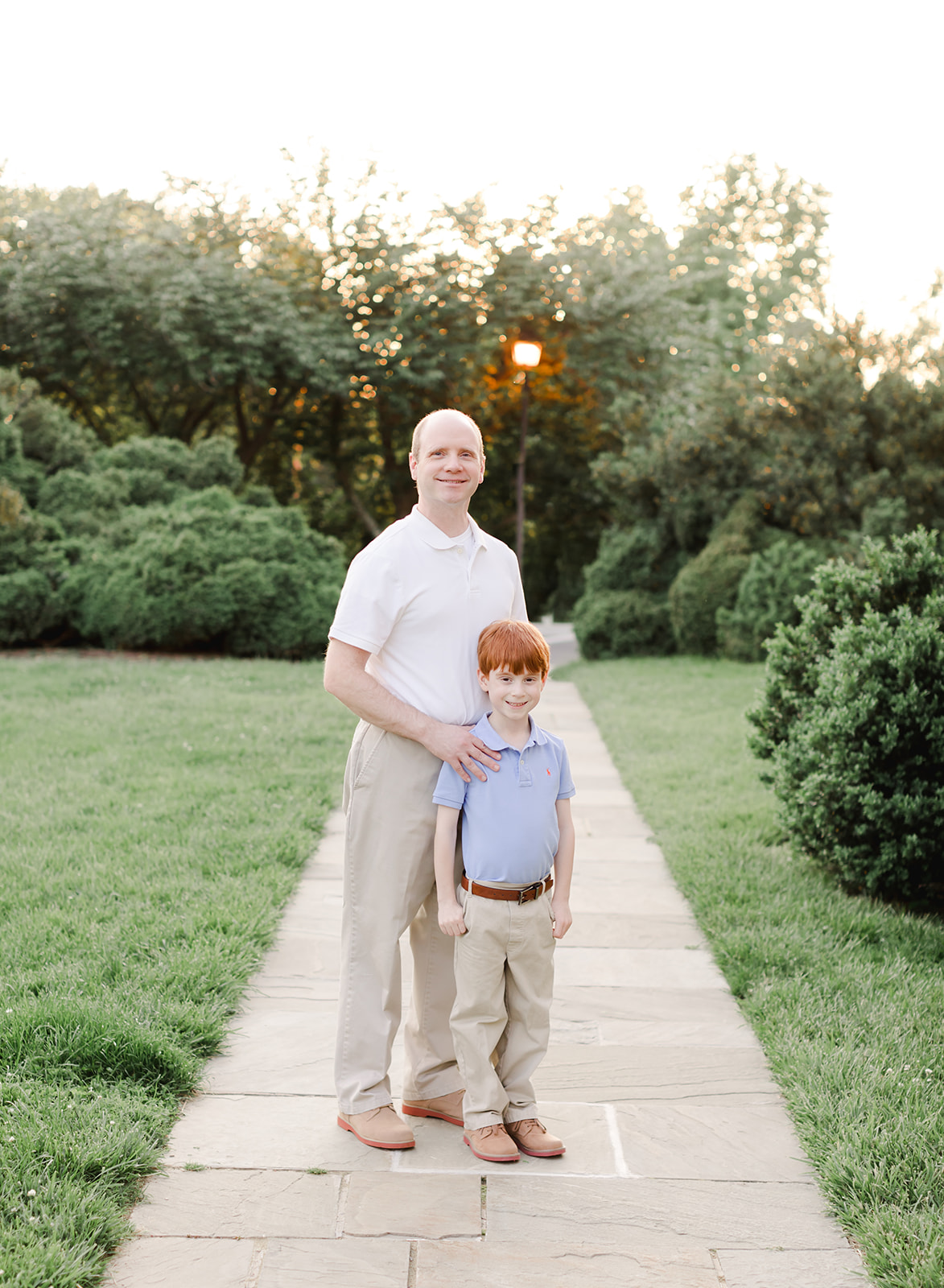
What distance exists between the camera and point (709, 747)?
7879mm

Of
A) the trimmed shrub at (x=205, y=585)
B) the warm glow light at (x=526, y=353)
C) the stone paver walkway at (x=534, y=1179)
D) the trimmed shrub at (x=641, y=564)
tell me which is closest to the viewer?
the stone paver walkway at (x=534, y=1179)

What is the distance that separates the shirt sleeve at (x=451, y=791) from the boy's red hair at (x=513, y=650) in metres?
0.27

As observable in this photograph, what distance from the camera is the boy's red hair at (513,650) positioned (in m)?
2.52

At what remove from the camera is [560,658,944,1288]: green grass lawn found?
2414mm

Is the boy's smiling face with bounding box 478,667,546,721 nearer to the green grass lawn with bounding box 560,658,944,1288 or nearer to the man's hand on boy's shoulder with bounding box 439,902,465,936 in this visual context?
the man's hand on boy's shoulder with bounding box 439,902,465,936

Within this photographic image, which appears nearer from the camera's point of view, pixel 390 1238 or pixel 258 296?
pixel 390 1238

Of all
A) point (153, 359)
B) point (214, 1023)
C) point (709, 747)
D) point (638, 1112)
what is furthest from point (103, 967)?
point (153, 359)

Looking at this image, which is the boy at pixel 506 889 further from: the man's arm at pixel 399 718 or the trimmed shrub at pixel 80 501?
the trimmed shrub at pixel 80 501

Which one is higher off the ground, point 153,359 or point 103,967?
point 153,359

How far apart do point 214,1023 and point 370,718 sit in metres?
1.28

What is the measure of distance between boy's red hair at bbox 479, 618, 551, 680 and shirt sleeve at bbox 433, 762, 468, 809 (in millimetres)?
269

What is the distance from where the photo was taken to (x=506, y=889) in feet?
8.46

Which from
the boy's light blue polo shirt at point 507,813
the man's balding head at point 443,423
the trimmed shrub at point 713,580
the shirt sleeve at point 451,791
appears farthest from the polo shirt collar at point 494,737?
the trimmed shrub at point 713,580

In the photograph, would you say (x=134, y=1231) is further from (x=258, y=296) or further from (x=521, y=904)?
(x=258, y=296)
